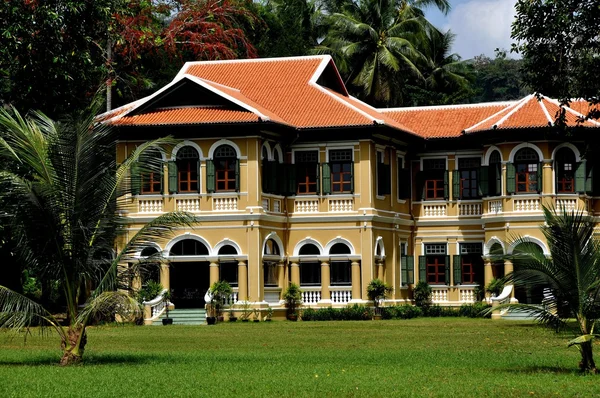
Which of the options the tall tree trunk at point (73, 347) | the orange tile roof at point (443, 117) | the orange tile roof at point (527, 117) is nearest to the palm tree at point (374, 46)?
the orange tile roof at point (443, 117)

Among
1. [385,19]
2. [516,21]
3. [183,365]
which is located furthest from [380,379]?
[385,19]

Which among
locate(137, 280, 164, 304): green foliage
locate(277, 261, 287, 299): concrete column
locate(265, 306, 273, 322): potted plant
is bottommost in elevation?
locate(265, 306, 273, 322): potted plant

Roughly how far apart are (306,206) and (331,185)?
3.66ft

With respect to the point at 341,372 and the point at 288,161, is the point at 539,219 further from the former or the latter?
the point at 341,372

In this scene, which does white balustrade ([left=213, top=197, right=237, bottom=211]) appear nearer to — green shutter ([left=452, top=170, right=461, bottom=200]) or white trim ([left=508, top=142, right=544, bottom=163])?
green shutter ([left=452, top=170, right=461, bottom=200])

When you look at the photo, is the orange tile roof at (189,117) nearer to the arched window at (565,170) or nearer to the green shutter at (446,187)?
the green shutter at (446,187)

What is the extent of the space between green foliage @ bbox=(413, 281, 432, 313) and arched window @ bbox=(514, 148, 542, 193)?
491cm

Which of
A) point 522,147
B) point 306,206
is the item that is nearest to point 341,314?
point 306,206

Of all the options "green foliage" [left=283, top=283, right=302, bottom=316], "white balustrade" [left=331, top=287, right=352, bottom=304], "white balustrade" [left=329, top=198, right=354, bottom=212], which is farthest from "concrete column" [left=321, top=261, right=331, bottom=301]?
"white balustrade" [left=329, top=198, right=354, bottom=212]

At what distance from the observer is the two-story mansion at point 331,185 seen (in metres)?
39.2

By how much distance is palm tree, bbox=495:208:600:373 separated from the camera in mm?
19031

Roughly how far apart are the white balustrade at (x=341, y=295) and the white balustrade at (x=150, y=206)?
6344mm

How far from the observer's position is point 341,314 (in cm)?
3900

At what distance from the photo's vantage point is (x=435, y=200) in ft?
145
